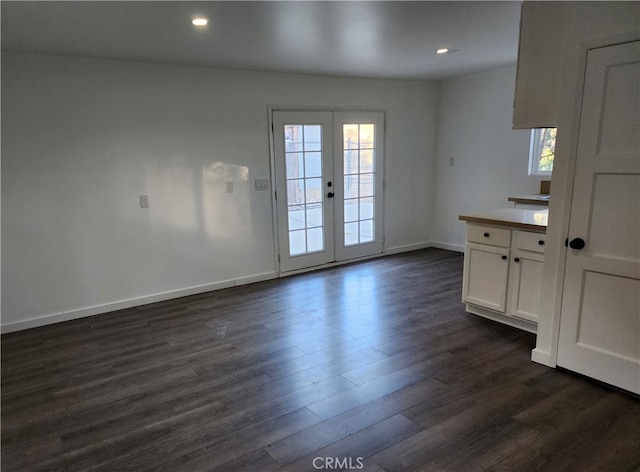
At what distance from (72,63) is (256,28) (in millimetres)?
1815

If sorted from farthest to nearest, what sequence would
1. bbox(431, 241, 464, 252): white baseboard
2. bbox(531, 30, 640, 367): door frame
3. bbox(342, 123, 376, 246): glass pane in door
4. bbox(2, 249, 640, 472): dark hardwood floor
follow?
bbox(431, 241, 464, 252): white baseboard → bbox(342, 123, 376, 246): glass pane in door → bbox(531, 30, 640, 367): door frame → bbox(2, 249, 640, 472): dark hardwood floor

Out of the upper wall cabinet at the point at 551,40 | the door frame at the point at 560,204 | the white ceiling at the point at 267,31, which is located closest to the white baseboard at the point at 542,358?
the door frame at the point at 560,204

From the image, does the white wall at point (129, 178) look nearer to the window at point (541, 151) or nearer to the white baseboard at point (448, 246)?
the window at point (541, 151)

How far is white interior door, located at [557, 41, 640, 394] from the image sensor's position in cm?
224

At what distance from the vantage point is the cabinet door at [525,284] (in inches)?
121

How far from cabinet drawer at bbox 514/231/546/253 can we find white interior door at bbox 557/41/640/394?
18.7 inches

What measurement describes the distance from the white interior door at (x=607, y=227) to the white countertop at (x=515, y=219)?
517mm

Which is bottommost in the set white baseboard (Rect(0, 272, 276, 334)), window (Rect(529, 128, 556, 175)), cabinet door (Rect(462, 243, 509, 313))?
white baseboard (Rect(0, 272, 276, 334))

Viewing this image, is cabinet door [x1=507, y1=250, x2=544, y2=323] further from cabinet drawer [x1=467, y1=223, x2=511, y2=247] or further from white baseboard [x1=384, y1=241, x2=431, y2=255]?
white baseboard [x1=384, y1=241, x2=431, y2=255]

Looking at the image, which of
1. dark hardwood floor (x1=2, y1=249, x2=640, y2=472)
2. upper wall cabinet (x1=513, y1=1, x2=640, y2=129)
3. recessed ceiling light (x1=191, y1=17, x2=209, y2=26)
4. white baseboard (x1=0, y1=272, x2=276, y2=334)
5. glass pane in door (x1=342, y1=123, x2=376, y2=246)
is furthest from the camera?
glass pane in door (x1=342, y1=123, x2=376, y2=246)

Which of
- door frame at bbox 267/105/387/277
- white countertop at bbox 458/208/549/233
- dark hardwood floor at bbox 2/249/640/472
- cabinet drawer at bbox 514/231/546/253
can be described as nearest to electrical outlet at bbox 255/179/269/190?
door frame at bbox 267/105/387/277

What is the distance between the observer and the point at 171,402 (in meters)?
2.47

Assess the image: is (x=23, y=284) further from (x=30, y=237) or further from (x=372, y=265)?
(x=372, y=265)

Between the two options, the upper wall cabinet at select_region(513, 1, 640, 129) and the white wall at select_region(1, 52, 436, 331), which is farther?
the white wall at select_region(1, 52, 436, 331)
